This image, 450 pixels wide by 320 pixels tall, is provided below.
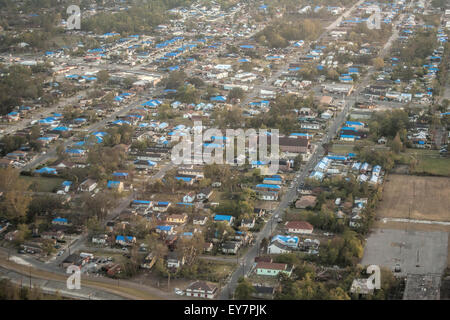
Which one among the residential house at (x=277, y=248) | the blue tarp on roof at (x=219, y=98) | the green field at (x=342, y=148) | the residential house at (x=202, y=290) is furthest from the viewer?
the blue tarp on roof at (x=219, y=98)

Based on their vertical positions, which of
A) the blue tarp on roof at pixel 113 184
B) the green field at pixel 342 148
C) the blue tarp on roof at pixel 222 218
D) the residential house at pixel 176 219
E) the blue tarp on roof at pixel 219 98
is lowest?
the blue tarp on roof at pixel 219 98

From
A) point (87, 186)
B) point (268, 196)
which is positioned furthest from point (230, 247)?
point (87, 186)

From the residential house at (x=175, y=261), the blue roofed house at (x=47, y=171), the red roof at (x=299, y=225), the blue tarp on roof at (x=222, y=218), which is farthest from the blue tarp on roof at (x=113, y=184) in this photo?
the red roof at (x=299, y=225)

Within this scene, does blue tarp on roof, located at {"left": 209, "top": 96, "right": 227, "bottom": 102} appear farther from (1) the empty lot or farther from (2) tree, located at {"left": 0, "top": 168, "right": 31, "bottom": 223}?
(2) tree, located at {"left": 0, "top": 168, "right": 31, "bottom": 223}

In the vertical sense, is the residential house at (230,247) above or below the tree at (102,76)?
above

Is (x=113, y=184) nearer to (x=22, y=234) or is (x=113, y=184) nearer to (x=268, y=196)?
(x=22, y=234)

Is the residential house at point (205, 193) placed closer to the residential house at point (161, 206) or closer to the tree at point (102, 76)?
the residential house at point (161, 206)

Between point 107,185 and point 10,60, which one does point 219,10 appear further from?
point 107,185
